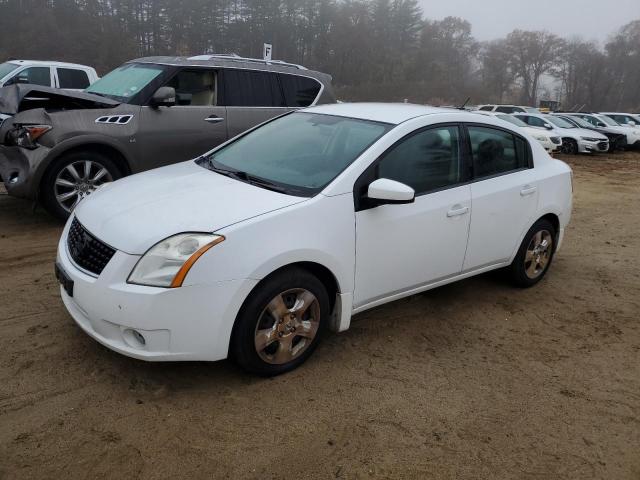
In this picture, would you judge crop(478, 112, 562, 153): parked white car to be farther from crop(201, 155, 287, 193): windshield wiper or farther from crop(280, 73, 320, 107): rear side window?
crop(201, 155, 287, 193): windshield wiper

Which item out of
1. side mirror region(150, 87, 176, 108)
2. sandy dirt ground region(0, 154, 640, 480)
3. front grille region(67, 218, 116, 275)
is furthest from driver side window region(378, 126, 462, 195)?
side mirror region(150, 87, 176, 108)

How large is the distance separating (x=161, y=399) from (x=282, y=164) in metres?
1.69

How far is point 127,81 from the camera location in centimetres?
670

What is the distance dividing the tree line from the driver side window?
1636 inches

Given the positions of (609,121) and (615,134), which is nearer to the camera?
(615,134)

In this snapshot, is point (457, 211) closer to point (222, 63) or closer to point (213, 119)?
point (213, 119)

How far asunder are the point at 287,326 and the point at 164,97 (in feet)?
13.1

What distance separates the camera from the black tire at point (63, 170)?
5.74 m

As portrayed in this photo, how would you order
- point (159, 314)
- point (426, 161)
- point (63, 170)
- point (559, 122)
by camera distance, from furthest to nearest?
1. point (559, 122)
2. point (63, 170)
3. point (426, 161)
4. point (159, 314)

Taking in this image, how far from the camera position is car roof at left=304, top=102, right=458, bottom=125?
3.87 meters

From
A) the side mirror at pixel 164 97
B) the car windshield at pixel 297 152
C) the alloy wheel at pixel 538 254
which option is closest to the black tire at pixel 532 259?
the alloy wheel at pixel 538 254

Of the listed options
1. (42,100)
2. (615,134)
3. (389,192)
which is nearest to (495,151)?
(389,192)

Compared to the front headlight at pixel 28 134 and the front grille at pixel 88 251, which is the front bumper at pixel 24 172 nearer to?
the front headlight at pixel 28 134

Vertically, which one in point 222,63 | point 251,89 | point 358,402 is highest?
point 222,63
